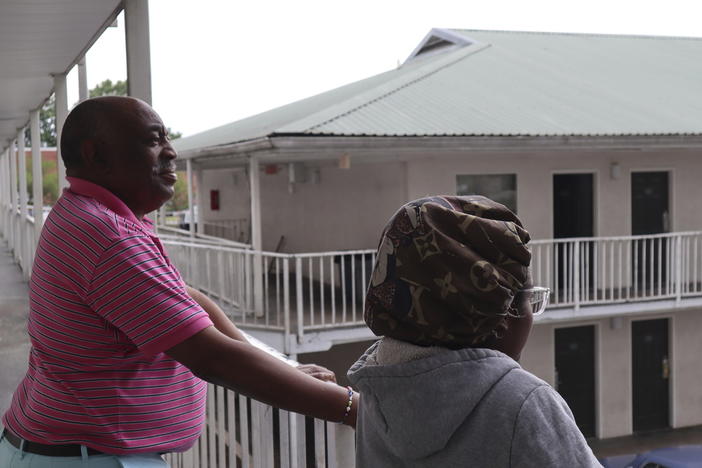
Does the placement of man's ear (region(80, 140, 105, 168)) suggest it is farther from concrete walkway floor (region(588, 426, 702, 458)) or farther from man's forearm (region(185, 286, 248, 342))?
concrete walkway floor (region(588, 426, 702, 458))

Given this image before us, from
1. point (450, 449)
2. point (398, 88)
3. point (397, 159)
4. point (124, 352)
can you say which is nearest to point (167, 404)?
Result: point (124, 352)

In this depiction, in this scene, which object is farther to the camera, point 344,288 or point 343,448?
Answer: point 344,288

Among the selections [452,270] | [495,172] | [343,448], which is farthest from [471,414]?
[495,172]

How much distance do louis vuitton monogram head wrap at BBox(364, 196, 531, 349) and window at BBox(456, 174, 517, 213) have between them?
11.6 m

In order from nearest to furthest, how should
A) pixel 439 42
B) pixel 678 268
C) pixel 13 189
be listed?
pixel 678 268, pixel 13 189, pixel 439 42

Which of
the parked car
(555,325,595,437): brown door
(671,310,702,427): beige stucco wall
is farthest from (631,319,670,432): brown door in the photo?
the parked car

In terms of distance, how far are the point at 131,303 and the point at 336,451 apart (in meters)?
1.00

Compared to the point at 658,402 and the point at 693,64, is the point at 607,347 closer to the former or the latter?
the point at 658,402

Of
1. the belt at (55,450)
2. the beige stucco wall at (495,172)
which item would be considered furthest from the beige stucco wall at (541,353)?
the belt at (55,450)

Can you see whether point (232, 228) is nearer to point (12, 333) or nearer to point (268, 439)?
point (12, 333)

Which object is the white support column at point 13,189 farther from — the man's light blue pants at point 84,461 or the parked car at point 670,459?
the man's light blue pants at point 84,461

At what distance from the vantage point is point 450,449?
4.18 ft

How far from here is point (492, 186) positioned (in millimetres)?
13023

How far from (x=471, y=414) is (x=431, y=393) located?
0.07m
